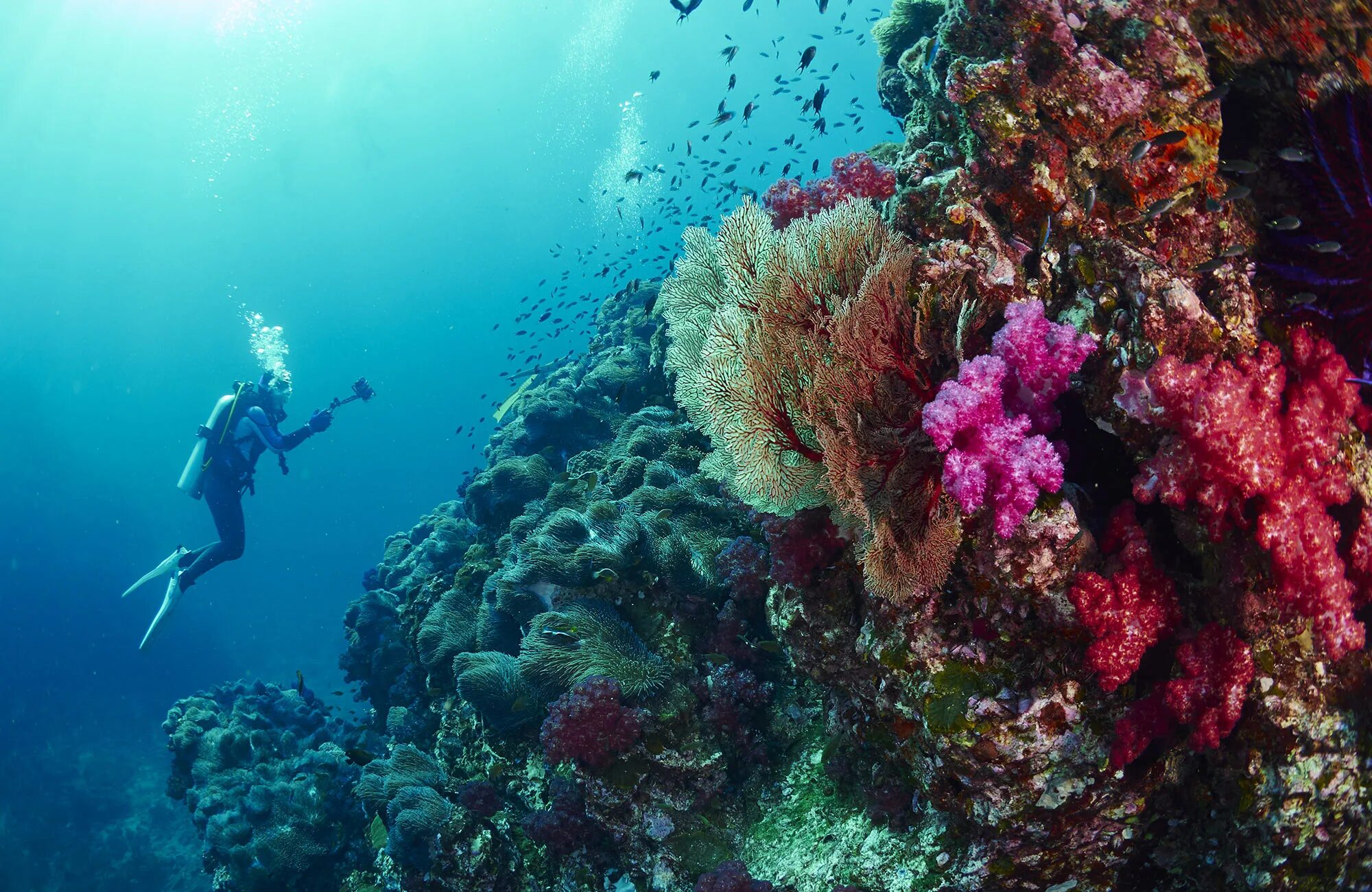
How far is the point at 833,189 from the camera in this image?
18.8ft

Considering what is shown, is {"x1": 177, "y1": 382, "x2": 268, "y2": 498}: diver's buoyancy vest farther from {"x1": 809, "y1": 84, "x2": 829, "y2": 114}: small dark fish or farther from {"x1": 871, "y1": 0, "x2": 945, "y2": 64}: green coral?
{"x1": 871, "y1": 0, "x2": 945, "y2": 64}: green coral

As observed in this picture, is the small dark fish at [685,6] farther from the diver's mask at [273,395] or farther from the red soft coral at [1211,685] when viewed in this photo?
the diver's mask at [273,395]

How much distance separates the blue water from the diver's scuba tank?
1272cm

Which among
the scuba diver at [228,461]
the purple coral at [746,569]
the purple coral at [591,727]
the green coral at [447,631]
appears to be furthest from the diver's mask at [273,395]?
the purple coral at [746,569]

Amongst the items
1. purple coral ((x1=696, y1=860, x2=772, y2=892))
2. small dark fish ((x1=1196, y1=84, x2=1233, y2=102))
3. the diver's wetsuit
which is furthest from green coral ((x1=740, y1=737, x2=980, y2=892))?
the diver's wetsuit

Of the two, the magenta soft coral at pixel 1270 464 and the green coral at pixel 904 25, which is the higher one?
the green coral at pixel 904 25

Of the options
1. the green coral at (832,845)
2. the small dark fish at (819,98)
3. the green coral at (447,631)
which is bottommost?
the green coral at (832,845)

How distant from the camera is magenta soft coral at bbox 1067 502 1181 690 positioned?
2.82 metres

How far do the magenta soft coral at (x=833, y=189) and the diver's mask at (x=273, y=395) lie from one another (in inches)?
707

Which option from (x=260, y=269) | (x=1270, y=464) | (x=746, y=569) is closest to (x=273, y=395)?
(x=746, y=569)

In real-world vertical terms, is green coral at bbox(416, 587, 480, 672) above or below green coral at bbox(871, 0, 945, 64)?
below

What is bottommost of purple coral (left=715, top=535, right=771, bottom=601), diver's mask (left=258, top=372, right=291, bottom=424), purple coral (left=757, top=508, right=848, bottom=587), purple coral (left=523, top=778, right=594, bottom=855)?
purple coral (left=523, top=778, right=594, bottom=855)

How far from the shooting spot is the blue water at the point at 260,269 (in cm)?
3894

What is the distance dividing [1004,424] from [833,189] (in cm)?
362
